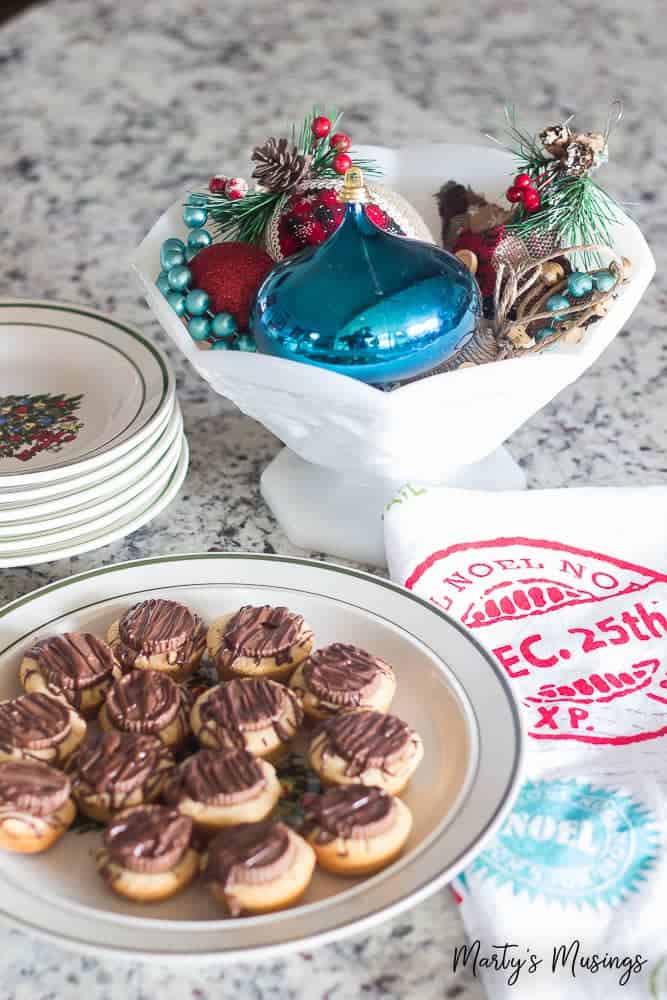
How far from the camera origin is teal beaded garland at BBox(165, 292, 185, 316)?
83 cm

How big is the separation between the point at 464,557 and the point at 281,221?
0.94 ft

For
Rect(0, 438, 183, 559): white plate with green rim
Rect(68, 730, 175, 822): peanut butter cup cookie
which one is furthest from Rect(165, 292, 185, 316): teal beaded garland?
Rect(68, 730, 175, 822): peanut butter cup cookie

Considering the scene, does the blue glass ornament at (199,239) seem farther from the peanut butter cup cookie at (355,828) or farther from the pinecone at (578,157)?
the peanut butter cup cookie at (355,828)

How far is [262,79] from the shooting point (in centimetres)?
148

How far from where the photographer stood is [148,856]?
545 mm

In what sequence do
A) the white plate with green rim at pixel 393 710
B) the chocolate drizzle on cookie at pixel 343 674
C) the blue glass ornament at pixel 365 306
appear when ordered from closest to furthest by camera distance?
1. the white plate with green rim at pixel 393 710
2. the chocolate drizzle on cookie at pixel 343 674
3. the blue glass ornament at pixel 365 306

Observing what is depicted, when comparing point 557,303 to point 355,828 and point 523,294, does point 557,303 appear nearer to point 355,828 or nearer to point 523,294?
point 523,294

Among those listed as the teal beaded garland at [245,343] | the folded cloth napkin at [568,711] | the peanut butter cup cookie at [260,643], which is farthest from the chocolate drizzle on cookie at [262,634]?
the teal beaded garland at [245,343]

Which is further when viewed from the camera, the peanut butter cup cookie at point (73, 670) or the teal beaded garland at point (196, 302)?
the teal beaded garland at point (196, 302)

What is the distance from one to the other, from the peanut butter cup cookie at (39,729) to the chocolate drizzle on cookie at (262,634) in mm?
94

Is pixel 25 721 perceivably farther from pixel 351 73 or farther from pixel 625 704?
pixel 351 73

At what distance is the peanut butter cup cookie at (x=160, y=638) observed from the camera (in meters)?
0.67

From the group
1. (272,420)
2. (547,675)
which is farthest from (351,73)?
(547,675)

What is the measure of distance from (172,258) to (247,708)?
372 mm
